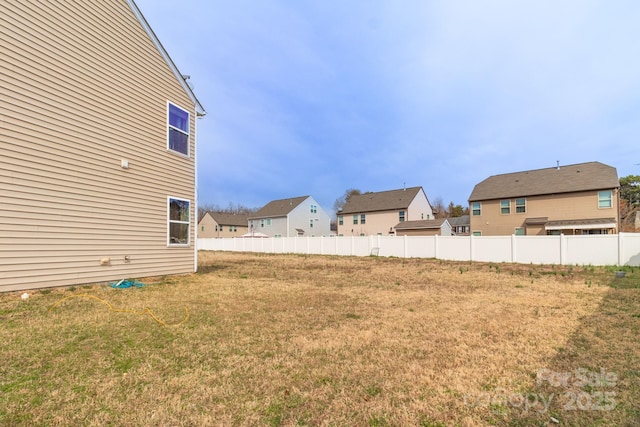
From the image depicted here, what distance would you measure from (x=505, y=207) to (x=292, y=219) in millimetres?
25206

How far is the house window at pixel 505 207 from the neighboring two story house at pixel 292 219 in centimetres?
2469

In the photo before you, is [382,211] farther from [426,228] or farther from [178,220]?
[178,220]

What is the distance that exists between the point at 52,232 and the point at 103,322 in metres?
3.48

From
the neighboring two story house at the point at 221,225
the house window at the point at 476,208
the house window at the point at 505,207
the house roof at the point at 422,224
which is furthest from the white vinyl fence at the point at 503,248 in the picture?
the neighboring two story house at the point at 221,225

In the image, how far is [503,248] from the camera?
50.8 ft

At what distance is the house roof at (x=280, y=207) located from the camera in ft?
139

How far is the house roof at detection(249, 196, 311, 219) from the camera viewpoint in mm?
42438

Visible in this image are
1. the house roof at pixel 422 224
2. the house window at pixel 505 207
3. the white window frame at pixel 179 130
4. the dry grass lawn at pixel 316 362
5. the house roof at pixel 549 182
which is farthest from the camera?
the house roof at pixel 422 224

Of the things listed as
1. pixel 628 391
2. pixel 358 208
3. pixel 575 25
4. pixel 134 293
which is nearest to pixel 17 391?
pixel 134 293

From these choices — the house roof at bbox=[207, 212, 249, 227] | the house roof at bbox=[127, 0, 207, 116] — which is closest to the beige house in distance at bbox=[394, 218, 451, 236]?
the house roof at bbox=[127, 0, 207, 116]

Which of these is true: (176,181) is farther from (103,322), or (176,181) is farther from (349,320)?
(349,320)

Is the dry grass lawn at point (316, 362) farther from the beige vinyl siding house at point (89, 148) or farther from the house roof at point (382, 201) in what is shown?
the house roof at point (382, 201)

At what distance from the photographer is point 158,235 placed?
915 centimetres

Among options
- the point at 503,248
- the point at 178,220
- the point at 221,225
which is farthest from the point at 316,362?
the point at 221,225
